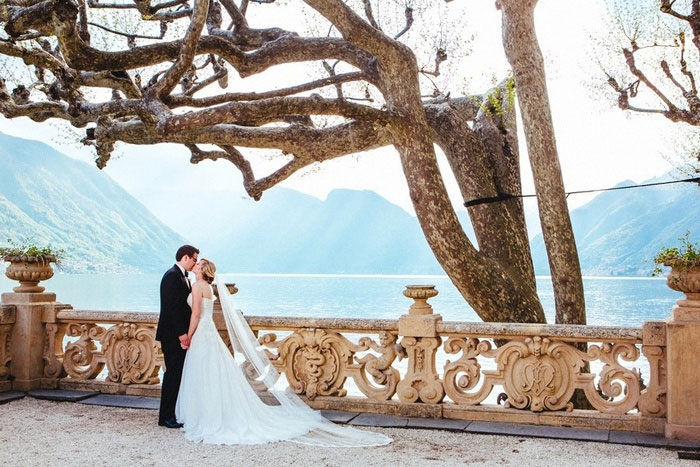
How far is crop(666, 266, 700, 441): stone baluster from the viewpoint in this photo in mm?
5789

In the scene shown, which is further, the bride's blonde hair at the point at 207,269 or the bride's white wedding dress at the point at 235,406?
the bride's blonde hair at the point at 207,269

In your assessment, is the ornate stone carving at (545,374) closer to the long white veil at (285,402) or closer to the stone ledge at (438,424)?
the stone ledge at (438,424)

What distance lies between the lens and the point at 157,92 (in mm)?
8258

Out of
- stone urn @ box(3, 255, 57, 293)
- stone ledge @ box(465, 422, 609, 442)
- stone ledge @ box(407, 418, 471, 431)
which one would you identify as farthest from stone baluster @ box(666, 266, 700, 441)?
stone urn @ box(3, 255, 57, 293)

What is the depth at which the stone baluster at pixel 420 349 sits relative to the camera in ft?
22.4

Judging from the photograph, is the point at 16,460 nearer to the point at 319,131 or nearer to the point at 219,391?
the point at 219,391

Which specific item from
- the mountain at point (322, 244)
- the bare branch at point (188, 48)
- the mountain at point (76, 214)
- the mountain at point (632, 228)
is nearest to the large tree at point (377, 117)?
the bare branch at point (188, 48)

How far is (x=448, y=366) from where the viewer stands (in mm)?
6820

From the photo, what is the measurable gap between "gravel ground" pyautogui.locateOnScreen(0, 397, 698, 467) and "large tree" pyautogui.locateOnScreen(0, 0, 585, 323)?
297cm

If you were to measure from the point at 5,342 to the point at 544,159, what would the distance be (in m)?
6.88

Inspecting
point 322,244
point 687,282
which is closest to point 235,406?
point 687,282

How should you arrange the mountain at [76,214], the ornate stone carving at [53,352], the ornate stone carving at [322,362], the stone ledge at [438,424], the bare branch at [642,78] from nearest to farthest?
A: the stone ledge at [438,424] → the ornate stone carving at [322,362] → the ornate stone carving at [53,352] → the bare branch at [642,78] → the mountain at [76,214]

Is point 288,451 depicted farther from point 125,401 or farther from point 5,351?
point 5,351

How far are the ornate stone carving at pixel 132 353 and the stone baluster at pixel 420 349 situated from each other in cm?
286
